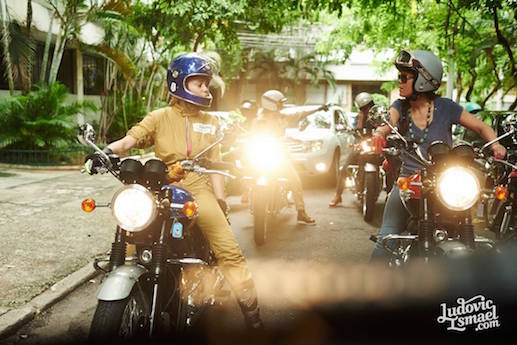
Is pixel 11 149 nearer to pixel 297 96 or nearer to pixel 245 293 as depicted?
pixel 245 293

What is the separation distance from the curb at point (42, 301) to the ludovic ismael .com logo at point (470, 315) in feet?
9.97

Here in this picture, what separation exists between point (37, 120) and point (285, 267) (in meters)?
8.91

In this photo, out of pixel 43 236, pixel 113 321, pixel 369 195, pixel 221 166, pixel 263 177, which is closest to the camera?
pixel 113 321

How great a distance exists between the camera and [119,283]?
2791 millimetres

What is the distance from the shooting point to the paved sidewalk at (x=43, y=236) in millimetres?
4711

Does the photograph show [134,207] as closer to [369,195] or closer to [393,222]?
[393,222]

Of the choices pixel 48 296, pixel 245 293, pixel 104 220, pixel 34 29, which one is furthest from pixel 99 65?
pixel 245 293

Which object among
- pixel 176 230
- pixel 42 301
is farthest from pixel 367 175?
pixel 176 230

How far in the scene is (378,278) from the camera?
189 inches

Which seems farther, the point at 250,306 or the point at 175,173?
the point at 250,306

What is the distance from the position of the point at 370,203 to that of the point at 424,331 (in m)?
4.46

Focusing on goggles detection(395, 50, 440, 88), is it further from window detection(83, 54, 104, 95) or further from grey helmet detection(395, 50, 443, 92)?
window detection(83, 54, 104, 95)

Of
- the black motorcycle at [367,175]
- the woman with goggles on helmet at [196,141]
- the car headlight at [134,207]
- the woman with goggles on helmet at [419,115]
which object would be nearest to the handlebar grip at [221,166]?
the woman with goggles on helmet at [196,141]

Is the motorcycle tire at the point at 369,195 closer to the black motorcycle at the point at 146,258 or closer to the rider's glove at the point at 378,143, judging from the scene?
the rider's glove at the point at 378,143
